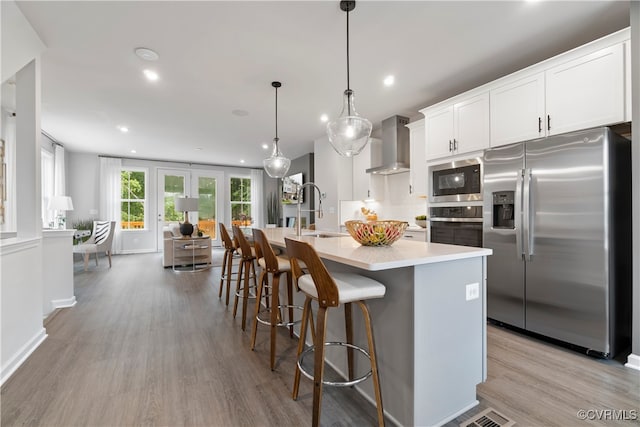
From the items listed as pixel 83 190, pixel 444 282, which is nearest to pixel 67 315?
pixel 444 282

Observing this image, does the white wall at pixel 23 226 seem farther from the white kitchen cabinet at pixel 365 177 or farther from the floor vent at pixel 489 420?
the white kitchen cabinet at pixel 365 177

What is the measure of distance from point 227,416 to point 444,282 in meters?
1.36

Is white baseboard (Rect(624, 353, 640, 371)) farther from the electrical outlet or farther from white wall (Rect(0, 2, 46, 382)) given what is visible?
white wall (Rect(0, 2, 46, 382))

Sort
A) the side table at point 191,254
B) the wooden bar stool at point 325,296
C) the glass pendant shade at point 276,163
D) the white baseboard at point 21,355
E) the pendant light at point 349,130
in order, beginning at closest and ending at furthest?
the wooden bar stool at point 325,296 < the white baseboard at point 21,355 < the pendant light at point 349,130 < the glass pendant shade at point 276,163 < the side table at point 191,254

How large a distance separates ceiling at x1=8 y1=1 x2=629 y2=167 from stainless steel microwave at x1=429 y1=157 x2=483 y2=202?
0.99 meters

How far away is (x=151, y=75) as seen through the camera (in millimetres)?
3090

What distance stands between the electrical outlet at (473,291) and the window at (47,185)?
738 cm

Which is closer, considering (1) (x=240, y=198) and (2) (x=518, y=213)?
(2) (x=518, y=213)

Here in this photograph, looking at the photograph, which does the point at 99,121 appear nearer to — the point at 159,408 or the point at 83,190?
the point at 83,190

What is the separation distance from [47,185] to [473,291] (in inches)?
304

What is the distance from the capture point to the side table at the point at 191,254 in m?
5.57

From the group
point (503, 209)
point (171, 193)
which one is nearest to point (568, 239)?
point (503, 209)

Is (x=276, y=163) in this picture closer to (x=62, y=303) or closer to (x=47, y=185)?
(x=62, y=303)

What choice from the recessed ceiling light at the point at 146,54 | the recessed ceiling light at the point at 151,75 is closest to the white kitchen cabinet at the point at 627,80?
the recessed ceiling light at the point at 146,54
